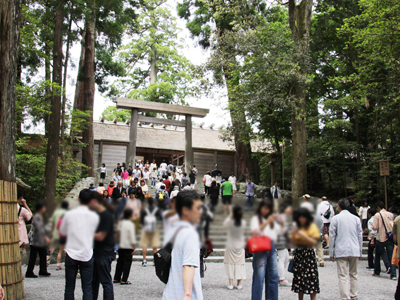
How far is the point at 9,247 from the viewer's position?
4.43m

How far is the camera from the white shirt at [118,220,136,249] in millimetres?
1021

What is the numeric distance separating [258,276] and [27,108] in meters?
11.8

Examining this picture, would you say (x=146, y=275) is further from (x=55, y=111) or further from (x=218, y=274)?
(x=55, y=111)

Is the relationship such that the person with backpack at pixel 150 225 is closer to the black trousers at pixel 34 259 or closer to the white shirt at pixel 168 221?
the white shirt at pixel 168 221

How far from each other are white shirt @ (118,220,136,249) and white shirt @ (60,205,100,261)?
8 cm

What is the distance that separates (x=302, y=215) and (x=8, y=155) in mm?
5049

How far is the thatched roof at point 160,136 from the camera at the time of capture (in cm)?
2263

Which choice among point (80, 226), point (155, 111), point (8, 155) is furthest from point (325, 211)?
point (155, 111)

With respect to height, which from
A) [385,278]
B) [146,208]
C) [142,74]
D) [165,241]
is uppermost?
[142,74]

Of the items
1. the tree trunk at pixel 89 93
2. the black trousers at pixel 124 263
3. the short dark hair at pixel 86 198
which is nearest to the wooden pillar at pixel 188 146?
the tree trunk at pixel 89 93

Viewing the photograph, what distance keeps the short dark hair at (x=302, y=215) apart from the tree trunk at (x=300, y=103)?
13.0 m

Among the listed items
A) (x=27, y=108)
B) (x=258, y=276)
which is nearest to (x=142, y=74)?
(x=27, y=108)

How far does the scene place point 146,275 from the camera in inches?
262

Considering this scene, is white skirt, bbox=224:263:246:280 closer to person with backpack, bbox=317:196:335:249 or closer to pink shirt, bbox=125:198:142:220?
person with backpack, bbox=317:196:335:249
